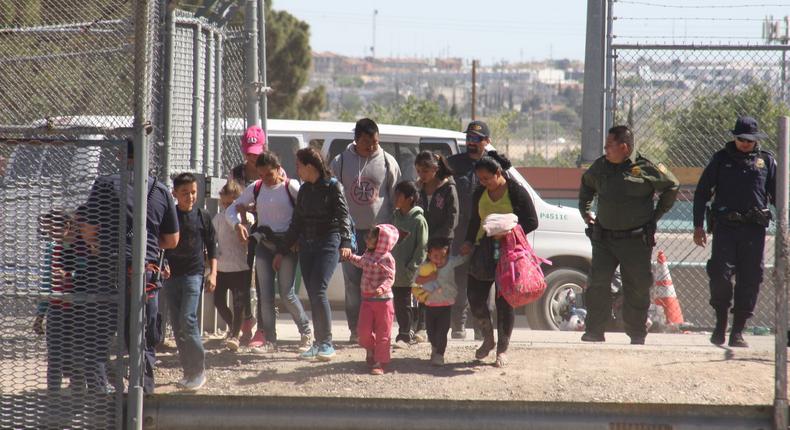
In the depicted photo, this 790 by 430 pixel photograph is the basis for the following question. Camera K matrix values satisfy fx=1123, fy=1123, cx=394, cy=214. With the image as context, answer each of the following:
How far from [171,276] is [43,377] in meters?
1.12

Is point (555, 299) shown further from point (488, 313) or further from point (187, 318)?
point (187, 318)

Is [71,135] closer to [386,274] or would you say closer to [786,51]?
[386,274]

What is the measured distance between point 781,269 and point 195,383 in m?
3.45

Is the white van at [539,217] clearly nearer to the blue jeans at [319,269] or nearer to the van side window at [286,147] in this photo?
the van side window at [286,147]

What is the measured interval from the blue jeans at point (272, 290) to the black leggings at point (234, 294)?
25cm

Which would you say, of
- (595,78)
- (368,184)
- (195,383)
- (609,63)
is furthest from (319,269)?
(609,63)

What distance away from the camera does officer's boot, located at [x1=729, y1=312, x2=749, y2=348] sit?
793cm

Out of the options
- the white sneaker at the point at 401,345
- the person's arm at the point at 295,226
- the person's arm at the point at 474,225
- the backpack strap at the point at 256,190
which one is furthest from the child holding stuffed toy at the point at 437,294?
the backpack strap at the point at 256,190

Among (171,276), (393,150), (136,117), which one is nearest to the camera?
(136,117)

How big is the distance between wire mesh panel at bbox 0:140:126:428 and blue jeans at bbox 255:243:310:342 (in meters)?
2.03

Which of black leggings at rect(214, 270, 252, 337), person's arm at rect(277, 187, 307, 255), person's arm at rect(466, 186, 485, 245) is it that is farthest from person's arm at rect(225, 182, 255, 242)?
person's arm at rect(466, 186, 485, 245)

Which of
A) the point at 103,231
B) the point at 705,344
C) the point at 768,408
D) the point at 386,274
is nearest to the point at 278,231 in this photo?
the point at 386,274

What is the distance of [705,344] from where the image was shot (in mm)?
8062

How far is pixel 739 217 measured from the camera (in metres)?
8.05
